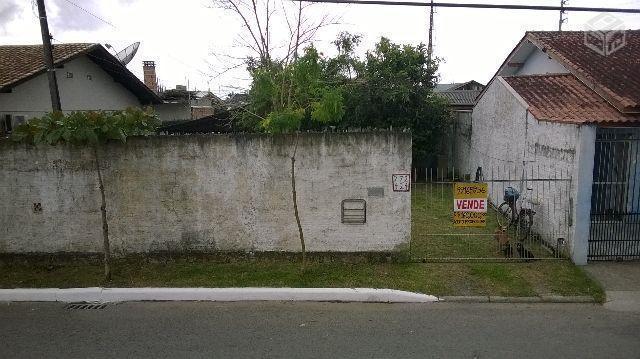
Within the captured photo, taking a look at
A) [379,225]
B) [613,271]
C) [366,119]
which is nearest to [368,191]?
[379,225]

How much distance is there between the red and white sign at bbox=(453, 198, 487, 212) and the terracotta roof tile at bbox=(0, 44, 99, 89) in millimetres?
10779

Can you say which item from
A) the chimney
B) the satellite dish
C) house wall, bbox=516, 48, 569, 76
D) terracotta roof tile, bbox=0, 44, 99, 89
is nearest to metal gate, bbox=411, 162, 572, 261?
house wall, bbox=516, 48, 569, 76

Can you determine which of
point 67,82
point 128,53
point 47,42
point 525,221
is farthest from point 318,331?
point 128,53

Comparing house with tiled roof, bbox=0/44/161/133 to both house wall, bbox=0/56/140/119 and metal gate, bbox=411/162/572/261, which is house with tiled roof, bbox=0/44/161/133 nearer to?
house wall, bbox=0/56/140/119

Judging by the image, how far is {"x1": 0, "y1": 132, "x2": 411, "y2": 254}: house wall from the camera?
24.1 ft

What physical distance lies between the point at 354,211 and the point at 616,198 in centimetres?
524

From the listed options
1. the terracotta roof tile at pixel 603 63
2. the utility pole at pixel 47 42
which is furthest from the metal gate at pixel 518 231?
the utility pole at pixel 47 42

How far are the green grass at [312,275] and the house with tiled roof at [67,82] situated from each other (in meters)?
5.84

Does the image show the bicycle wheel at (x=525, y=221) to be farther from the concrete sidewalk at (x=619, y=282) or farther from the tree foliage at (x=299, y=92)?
the tree foliage at (x=299, y=92)

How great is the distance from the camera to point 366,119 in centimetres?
1558

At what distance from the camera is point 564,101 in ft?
29.0

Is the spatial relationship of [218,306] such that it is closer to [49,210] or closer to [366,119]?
[49,210]

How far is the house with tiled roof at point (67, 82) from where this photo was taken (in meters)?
11.8

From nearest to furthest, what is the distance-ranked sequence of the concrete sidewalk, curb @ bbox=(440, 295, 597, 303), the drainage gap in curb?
the concrete sidewalk
curb @ bbox=(440, 295, 597, 303)
the drainage gap in curb
